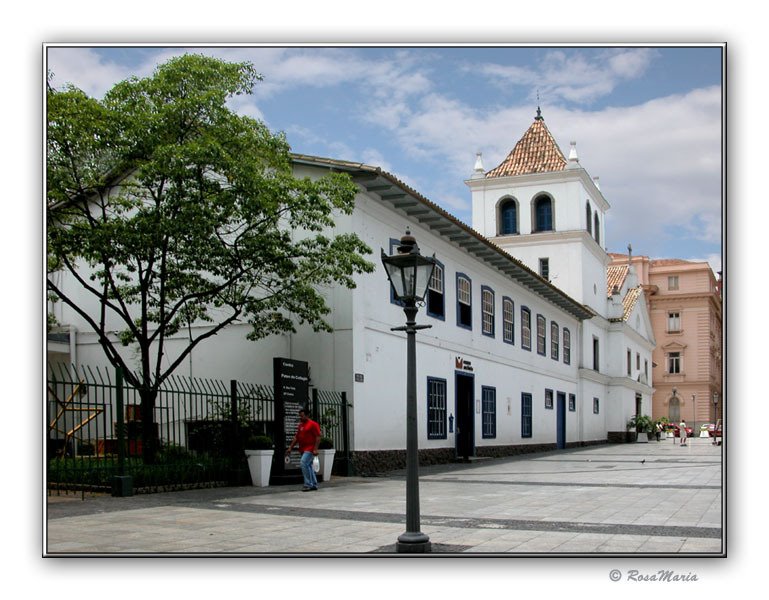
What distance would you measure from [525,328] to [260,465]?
666 inches

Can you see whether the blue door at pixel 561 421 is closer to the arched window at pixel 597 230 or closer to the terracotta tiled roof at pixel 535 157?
the arched window at pixel 597 230

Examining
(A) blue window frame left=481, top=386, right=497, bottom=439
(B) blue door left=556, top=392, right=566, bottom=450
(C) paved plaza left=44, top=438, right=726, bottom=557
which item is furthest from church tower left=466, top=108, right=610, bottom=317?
(C) paved plaza left=44, top=438, right=726, bottom=557

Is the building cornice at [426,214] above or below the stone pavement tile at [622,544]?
above

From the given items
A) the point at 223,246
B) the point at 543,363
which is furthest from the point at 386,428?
the point at 543,363

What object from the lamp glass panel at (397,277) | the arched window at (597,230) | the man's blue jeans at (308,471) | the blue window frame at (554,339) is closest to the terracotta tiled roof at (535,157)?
the arched window at (597,230)

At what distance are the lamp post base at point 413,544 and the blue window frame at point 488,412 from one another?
59.2 feet

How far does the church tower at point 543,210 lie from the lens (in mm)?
38062

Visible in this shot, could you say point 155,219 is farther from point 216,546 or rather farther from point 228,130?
point 216,546

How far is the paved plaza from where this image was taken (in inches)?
346

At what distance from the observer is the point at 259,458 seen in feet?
51.8

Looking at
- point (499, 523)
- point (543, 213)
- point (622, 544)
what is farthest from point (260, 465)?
point (543, 213)

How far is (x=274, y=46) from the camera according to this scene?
871 centimetres

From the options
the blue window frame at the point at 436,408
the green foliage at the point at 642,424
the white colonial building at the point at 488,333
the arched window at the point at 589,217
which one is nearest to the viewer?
the white colonial building at the point at 488,333

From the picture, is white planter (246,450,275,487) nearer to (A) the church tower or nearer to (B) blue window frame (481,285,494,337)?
(B) blue window frame (481,285,494,337)
